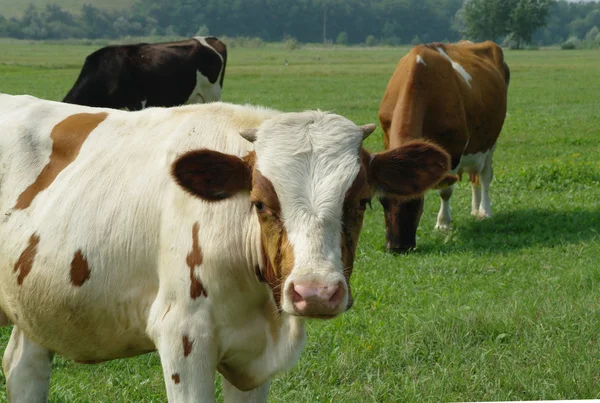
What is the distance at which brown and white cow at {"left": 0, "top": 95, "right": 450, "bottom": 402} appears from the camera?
146 inches

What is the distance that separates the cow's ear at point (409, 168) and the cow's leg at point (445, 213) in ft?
21.4

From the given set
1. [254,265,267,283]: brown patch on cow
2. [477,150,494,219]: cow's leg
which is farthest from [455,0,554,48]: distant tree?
[254,265,267,283]: brown patch on cow

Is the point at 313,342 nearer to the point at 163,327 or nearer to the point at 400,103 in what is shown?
the point at 163,327

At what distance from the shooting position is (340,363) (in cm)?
562

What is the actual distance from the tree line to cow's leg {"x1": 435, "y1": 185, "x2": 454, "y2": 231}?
142315 mm

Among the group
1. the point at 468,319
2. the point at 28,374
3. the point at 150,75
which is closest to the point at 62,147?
the point at 28,374

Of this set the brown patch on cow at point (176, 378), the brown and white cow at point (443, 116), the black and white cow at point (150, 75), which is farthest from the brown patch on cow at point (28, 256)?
the black and white cow at point (150, 75)

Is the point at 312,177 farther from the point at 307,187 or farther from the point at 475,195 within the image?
the point at 475,195

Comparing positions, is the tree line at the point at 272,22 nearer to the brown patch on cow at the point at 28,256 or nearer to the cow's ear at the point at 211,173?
the brown patch on cow at the point at 28,256

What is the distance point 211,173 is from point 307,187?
1.66 ft

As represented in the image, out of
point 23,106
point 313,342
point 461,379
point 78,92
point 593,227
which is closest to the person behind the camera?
point 23,106

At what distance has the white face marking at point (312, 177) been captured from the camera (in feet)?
11.5

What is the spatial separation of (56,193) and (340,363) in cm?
224

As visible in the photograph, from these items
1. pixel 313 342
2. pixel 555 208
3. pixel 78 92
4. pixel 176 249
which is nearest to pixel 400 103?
pixel 555 208
